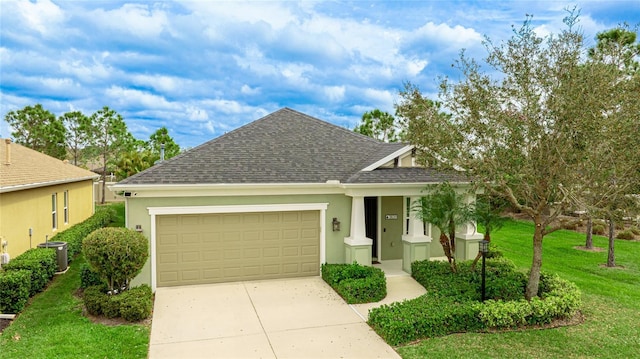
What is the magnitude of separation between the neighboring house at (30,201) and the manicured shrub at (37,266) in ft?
3.06

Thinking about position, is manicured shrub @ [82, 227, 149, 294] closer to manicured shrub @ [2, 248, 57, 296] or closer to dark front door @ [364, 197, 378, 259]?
manicured shrub @ [2, 248, 57, 296]

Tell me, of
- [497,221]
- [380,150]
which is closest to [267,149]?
[380,150]

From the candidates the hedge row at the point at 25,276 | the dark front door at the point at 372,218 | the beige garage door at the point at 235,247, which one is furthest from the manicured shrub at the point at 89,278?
the dark front door at the point at 372,218

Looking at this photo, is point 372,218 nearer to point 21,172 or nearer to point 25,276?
point 25,276

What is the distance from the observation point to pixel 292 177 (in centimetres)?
1188

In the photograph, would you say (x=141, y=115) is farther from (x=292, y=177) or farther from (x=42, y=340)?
(x=42, y=340)

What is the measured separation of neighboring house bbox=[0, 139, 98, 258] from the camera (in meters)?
11.5

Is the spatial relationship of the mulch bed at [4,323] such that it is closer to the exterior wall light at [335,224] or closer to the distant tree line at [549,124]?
the exterior wall light at [335,224]

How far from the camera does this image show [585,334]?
8.04m

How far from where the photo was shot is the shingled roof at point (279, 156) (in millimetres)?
11297

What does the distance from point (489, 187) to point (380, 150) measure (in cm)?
539

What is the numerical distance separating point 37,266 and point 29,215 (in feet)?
12.1

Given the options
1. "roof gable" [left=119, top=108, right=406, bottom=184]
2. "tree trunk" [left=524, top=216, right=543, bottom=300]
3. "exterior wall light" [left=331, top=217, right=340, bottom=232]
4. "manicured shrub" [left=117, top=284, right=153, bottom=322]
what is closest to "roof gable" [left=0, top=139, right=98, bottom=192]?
"roof gable" [left=119, top=108, right=406, bottom=184]

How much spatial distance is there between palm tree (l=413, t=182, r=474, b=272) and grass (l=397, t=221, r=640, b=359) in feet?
10.9
